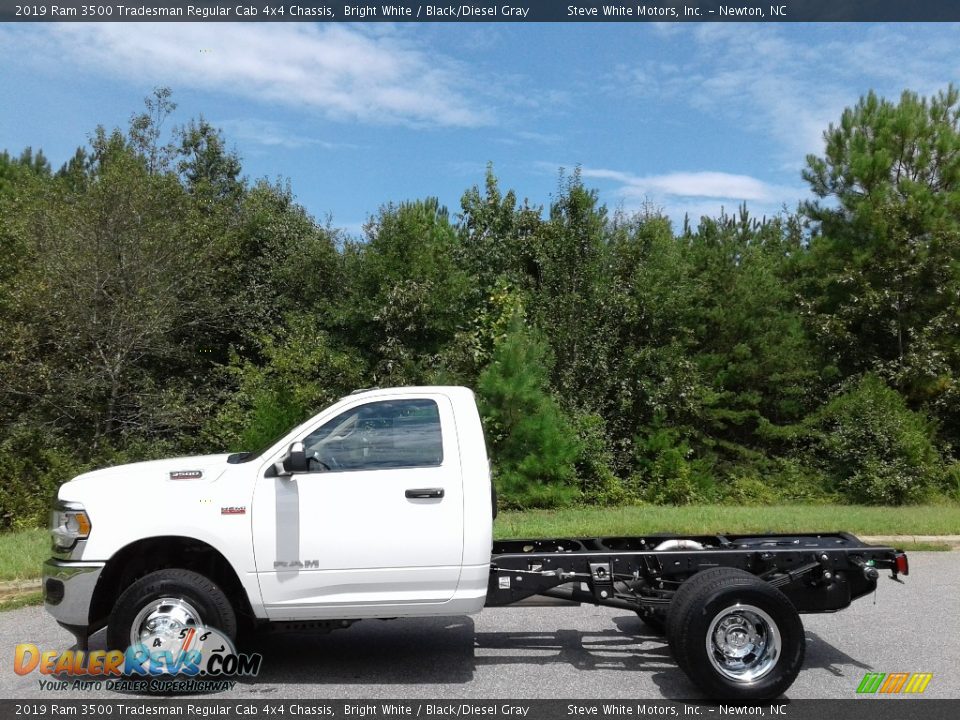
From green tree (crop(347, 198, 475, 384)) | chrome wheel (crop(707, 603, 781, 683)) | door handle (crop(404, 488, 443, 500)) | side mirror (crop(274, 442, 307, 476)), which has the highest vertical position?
green tree (crop(347, 198, 475, 384))

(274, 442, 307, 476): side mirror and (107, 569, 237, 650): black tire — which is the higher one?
(274, 442, 307, 476): side mirror

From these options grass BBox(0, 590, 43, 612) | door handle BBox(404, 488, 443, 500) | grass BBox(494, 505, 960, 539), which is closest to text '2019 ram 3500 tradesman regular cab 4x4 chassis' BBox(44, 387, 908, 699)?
door handle BBox(404, 488, 443, 500)

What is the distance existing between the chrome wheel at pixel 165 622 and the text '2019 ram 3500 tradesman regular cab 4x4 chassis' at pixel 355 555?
0.04ft

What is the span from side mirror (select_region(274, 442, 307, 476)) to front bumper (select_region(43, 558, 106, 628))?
4.41ft

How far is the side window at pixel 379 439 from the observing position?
20.3ft

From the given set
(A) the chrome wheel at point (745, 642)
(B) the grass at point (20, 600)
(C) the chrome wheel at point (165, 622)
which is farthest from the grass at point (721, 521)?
(C) the chrome wheel at point (165, 622)

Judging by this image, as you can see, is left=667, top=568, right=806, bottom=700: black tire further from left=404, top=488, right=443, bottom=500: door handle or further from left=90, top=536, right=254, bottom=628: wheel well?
left=90, top=536, right=254, bottom=628: wheel well

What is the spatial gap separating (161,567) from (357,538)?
1.55 meters

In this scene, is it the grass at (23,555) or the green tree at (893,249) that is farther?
the green tree at (893,249)

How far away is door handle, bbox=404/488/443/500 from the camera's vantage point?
605 centimetres

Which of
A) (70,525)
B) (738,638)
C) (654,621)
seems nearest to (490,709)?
(738,638)

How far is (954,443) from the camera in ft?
66.8

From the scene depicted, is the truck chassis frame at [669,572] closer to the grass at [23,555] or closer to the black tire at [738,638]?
the black tire at [738,638]

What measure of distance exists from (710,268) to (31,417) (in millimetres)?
15402
